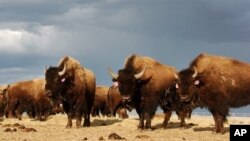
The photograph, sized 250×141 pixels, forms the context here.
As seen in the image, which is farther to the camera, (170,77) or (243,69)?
(170,77)

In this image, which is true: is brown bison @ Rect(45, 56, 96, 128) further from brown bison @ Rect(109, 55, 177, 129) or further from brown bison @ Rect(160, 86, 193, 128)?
brown bison @ Rect(160, 86, 193, 128)

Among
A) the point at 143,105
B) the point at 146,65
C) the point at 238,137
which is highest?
the point at 146,65

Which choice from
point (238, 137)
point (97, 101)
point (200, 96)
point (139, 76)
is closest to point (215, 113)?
point (200, 96)

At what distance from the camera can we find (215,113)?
80.3 ft

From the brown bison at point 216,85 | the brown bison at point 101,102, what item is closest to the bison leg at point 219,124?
the brown bison at point 216,85

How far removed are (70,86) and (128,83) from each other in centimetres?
495

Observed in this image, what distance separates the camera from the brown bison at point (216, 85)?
24359 millimetres

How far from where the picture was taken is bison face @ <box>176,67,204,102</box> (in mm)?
24641

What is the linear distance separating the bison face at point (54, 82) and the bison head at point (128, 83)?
364cm

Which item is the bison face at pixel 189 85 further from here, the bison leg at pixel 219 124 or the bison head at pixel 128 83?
the bison head at pixel 128 83

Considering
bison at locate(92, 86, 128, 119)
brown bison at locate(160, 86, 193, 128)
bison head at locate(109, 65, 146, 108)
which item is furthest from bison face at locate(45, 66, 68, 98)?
bison at locate(92, 86, 128, 119)

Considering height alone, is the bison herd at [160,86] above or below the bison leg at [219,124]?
above

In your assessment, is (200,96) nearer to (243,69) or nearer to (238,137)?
(243,69)

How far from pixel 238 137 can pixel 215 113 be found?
41.7 ft
